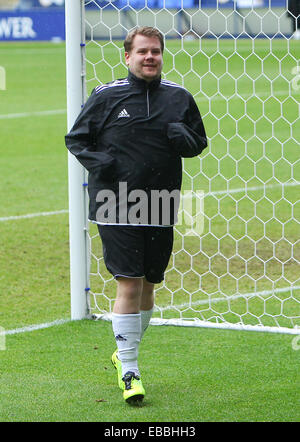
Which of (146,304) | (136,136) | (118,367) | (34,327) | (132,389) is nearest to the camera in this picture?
(132,389)

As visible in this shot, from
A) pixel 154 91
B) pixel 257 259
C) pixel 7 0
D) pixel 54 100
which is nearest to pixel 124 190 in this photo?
pixel 154 91

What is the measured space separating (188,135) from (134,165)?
0.94 ft

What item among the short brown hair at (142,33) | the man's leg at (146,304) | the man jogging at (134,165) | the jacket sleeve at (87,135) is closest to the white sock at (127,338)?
the man jogging at (134,165)

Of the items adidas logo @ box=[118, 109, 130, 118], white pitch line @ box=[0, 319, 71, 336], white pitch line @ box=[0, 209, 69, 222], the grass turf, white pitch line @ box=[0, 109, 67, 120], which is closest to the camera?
the grass turf

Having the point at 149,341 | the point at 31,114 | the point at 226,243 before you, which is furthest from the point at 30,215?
the point at 31,114

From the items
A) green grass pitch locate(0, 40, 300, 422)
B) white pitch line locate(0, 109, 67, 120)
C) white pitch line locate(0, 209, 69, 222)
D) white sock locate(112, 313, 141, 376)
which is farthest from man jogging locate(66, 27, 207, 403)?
white pitch line locate(0, 109, 67, 120)

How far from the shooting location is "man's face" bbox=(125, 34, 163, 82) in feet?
13.8

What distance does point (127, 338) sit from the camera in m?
4.25

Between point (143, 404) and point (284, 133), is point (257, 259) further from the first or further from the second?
point (284, 133)

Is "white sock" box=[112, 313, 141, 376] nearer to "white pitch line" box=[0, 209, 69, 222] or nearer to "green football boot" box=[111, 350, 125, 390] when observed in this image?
"green football boot" box=[111, 350, 125, 390]

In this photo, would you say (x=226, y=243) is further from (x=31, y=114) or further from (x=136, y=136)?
(x=31, y=114)

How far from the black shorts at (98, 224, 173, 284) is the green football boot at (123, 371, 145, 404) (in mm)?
464
